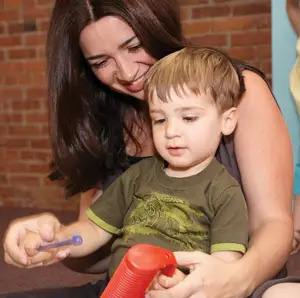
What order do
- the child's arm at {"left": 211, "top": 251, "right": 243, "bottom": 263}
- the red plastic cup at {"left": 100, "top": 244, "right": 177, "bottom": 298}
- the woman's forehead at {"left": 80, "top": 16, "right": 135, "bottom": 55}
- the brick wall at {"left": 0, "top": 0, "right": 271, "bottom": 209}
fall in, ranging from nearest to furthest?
the red plastic cup at {"left": 100, "top": 244, "right": 177, "bottom": 298} < the child's arm at {"left": 211, "top": 251, "right": 243, "bottom": 263} < the woman's forehead at {"left": 80, "top": 16, "right": 135, "bottom": 55} < the brick wall at {"left": 0, "top": 0, "right": 271, "bottom": 209}

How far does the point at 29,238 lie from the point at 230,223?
357 mm

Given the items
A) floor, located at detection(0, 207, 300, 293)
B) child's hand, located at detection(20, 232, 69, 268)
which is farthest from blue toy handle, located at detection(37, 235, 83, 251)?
floor, located at detection(0, 207, 300, 293)

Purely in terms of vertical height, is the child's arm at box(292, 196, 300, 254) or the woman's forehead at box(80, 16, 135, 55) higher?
the woman's forehead at box(80, 16, 135, 55)

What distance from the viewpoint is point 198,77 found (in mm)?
1024

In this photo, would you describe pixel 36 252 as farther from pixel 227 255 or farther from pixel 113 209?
pixel 227 255

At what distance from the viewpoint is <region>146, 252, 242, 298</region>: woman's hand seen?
2.81ft

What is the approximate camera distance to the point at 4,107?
3.45 m

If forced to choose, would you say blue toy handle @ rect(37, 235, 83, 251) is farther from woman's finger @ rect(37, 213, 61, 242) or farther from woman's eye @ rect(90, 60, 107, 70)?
woman's eye @ rect(90, 60, 107, 70)

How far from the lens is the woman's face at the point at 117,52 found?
121cm

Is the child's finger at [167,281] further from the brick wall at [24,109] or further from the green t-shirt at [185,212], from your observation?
the brick wall at [24,109]

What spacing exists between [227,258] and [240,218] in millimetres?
73

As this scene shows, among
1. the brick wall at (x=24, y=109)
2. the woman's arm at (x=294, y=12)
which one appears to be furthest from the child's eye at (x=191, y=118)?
the brick wall at (x=24, y=109)

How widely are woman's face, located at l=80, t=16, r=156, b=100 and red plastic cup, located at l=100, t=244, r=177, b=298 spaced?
1.70 feet

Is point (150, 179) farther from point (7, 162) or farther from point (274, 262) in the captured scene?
point (7, 162)
